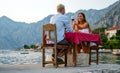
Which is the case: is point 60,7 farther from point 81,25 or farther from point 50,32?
point 81,25

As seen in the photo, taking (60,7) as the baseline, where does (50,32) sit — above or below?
below

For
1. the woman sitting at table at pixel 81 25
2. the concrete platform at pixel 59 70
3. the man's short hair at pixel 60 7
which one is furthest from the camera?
the woman sitting at table at pixel 81 25

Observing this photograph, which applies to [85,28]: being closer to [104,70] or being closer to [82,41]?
[82,41]

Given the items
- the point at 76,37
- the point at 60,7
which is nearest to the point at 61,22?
the point at 60,7

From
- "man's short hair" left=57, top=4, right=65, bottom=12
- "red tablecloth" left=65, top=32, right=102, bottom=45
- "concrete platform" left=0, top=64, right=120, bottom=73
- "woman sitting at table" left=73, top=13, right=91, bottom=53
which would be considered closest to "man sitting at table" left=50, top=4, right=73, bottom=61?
"man's short hair" left=57, top=4, right=65, bottom=12

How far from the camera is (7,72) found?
28.0 feet

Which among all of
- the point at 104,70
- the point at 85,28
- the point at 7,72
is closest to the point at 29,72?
the point at 7,72

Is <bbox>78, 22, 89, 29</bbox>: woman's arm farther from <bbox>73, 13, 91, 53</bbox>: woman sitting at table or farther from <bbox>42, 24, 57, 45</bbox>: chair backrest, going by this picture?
<bbox>42, 24, 57, 45</bbox>: chair backrest

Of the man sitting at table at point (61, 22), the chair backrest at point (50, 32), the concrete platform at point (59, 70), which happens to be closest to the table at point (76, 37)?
the man sitting at table at point (61, 22)

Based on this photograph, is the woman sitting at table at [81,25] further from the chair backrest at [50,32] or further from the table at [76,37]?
the chair backrest at [50,32]


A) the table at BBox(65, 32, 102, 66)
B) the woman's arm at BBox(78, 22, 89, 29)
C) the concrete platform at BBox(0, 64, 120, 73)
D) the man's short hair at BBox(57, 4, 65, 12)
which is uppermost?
the man's short hair at BBox(57, 4, 65, 12)

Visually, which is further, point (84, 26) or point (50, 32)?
point (84, 26)

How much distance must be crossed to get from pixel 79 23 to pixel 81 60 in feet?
5.12

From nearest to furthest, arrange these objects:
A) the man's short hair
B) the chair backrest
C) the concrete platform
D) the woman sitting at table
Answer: the concrete platform < the chair backrest < the man's short hair < the woman sitting at table
